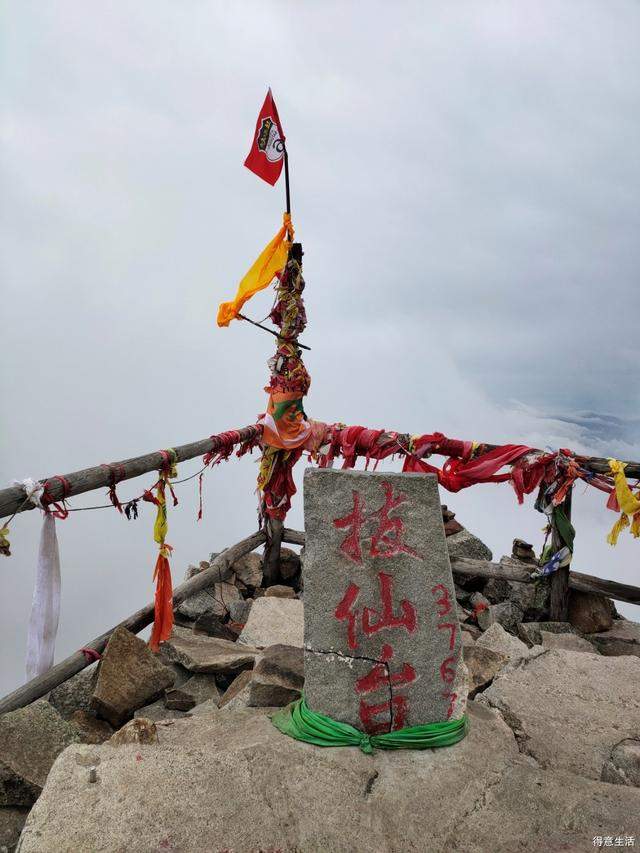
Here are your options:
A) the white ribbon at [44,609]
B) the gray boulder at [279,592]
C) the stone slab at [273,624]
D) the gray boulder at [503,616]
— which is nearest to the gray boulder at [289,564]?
the gray boulder at [279,592]

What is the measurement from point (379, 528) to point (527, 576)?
4437 mm

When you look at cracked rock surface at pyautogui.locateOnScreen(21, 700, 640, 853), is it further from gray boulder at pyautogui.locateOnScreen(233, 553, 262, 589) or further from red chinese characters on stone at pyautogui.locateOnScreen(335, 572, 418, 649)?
gray boulder at pyautogui.locateOnScreen(233, 553, 262, 589)

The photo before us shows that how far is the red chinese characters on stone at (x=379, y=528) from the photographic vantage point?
3.46m

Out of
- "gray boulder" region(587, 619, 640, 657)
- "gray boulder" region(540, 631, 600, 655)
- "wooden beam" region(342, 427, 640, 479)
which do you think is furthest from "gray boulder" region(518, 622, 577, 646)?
"wooden beam" region(342, 427, 640, 479)

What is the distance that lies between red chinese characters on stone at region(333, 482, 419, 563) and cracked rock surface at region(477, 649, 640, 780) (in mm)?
1568

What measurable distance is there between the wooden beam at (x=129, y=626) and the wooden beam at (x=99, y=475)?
131 centimetres

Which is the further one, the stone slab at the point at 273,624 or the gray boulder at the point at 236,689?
the stone slab at the point at 273,624

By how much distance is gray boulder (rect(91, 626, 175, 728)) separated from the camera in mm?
4699

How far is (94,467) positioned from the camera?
4.84 m

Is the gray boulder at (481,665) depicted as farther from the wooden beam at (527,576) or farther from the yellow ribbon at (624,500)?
the wooden beam at (527,576)

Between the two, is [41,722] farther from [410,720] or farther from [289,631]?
[289,631]

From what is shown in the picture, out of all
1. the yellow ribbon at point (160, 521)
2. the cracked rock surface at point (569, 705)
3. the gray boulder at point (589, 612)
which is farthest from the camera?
the gray boulder at point (589, 612)

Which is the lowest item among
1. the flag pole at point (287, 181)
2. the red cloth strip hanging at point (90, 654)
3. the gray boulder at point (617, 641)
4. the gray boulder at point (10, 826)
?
the gray boulder at point (617, 641)

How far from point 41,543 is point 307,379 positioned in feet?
12.2
